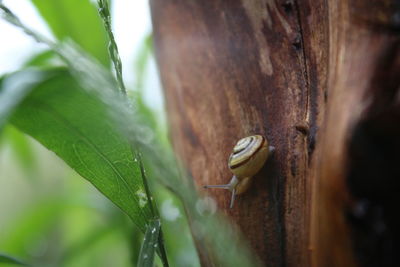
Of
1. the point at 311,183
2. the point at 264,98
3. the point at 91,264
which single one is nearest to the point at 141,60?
the point at 91,264

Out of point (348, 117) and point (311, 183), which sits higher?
point (348, 117)

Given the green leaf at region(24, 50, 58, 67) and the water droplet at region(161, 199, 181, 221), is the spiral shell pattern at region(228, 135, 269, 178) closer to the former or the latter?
the water droplet at region(161, 199, 181, 221)

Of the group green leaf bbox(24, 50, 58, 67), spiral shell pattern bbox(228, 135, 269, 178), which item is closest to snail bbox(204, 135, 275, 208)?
spiral shell pattern bbox(228, 135, 269, 178)

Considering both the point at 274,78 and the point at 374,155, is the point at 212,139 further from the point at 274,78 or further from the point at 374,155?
the point at 374,155

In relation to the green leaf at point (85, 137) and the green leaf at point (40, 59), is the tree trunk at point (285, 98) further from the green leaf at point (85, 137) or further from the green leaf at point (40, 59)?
the green leaf at point (40, 59)

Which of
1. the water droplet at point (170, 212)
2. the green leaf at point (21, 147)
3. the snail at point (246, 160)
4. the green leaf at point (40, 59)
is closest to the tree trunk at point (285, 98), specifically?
the snail at point (246, 160)

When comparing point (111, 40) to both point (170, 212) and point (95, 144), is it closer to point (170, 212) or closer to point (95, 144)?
point (95, 144)

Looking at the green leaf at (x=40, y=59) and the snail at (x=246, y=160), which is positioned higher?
the green leaf at (x=40, y=59)

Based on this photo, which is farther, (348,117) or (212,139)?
(212,139)
